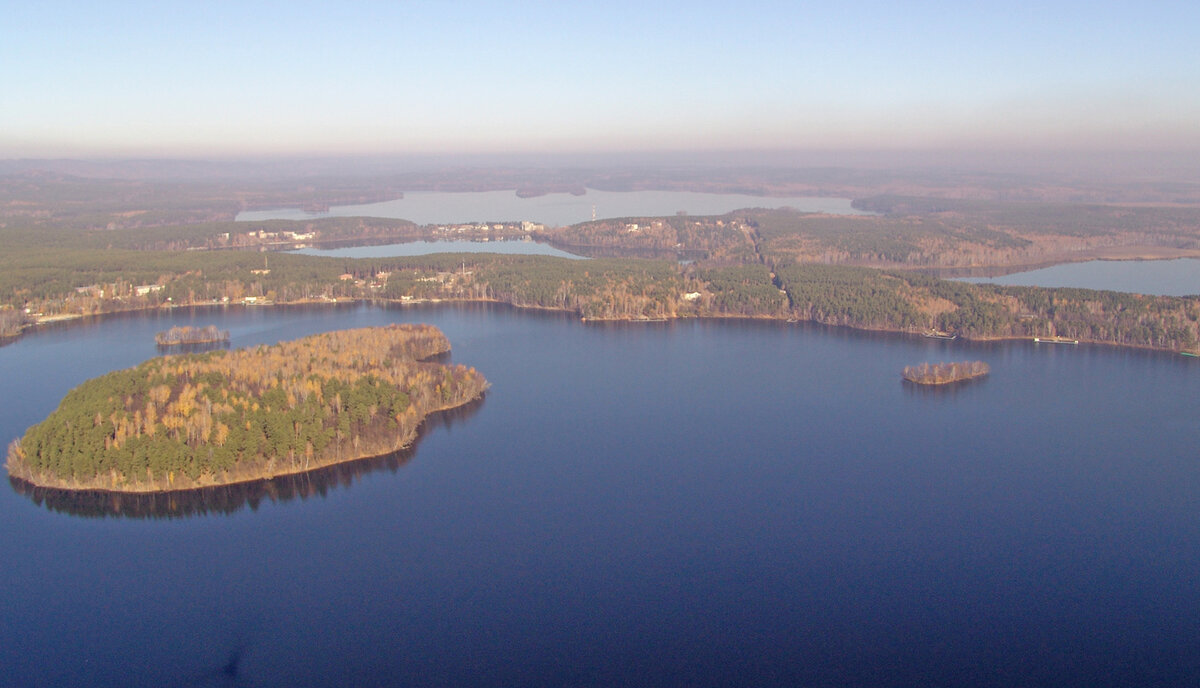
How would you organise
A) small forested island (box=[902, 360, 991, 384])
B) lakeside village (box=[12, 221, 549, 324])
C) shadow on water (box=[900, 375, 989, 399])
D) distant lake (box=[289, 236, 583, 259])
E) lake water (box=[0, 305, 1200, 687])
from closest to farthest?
lake water (box=[0, 305, 1200, 687])
shadow on water (box=[900, 375, 989, 399])
small forested island (box=[902, 360, 991, 384])
lakeside village (box=[12, 221, 549, 324])
distant lake (box=[289, 236, 583, 259])

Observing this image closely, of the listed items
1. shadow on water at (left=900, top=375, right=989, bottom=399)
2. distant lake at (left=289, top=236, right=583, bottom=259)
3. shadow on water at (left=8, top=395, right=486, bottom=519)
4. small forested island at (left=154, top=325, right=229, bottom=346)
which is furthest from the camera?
distant lake at (left=289, top=236, right=583, bottom=259)

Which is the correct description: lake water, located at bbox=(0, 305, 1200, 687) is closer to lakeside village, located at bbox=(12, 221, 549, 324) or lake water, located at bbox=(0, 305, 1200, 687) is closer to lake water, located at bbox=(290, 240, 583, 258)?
lakeside village, located at bbox=(12, 221, 549, 324)

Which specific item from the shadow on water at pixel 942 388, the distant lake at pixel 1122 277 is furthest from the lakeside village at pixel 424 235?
the shadow on water at pixel 942 388

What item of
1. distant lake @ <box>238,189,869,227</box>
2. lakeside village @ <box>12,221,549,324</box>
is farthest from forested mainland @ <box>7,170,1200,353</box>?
distant lake @ <box>238,189,869,227</box>

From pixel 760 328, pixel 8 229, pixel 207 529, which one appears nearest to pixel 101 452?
pixel 207 529

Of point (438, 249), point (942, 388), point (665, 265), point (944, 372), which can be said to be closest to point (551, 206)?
point (438, 249)

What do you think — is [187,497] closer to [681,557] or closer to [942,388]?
[681,557]
